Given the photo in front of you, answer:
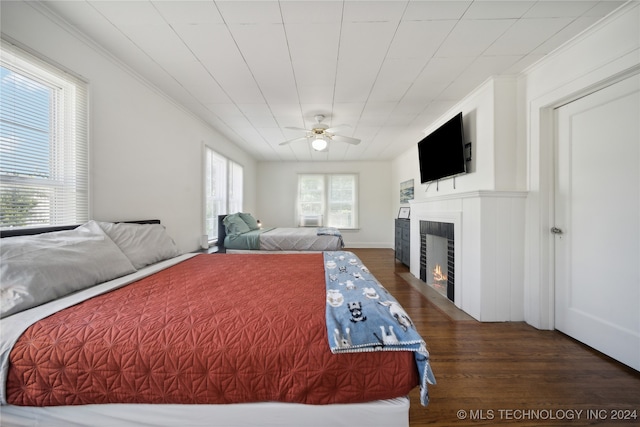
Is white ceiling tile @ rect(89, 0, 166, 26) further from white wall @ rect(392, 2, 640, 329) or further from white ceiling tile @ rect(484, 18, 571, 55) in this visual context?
white wall @ rect(392, 2, 640, 329)

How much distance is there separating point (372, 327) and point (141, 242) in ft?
6.51

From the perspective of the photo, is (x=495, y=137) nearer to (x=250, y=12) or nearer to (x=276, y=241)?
(x=250, y=12)

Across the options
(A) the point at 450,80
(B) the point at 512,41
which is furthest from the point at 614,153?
(A) the point at 450,80

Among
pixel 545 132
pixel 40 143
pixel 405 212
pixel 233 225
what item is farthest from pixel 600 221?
pixel 233 225

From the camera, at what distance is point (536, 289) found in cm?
221

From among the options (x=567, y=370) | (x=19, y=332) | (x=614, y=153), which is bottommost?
(x=567, y=370)

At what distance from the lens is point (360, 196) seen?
21.4 ft

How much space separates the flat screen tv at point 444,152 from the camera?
2.85 meters

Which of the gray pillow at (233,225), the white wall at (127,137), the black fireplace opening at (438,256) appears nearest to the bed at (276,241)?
the gray pillow at (233,225)

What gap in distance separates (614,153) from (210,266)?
3.24 m

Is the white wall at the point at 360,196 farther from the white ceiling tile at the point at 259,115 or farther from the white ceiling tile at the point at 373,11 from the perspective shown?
the white ceiling tile at the point at 373,11

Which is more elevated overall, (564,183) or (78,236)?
(564,183)

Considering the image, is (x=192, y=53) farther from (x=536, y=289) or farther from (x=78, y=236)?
(x=536, y=289)

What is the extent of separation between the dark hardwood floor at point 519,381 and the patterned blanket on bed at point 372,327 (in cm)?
67
